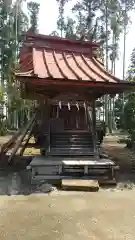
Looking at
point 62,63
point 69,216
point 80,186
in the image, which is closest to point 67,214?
point 69,216

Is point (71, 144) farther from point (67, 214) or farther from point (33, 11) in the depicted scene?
point (33, 11)

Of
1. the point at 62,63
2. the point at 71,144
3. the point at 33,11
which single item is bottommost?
the point at 71,144

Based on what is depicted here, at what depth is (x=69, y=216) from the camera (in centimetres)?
481

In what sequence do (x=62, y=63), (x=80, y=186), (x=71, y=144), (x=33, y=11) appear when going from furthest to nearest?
1. (x=33, y=11)
2. (x=62, y=63)
3. (x=71, y=144)
4. (x=80, y=186)

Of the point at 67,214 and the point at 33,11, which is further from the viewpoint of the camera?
the point at 33,11

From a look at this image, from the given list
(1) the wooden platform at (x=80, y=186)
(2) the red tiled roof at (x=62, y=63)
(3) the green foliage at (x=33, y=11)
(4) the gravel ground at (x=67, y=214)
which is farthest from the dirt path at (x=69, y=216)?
(3) the green foliage at (x=33, y=11)

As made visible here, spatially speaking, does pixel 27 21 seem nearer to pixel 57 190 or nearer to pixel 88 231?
pixel 57 190

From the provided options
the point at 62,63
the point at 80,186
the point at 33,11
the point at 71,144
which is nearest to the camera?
the point at 80,186

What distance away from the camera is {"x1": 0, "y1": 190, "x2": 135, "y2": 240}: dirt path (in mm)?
4035

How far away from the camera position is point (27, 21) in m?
33.8

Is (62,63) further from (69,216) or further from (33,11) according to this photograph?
(33,11)

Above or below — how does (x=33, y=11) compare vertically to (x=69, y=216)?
above

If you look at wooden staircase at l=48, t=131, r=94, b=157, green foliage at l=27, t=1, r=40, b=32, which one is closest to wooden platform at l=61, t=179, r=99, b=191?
wooden staircase at l=48, t=131, r=94, b=157

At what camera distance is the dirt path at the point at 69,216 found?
4.04m
